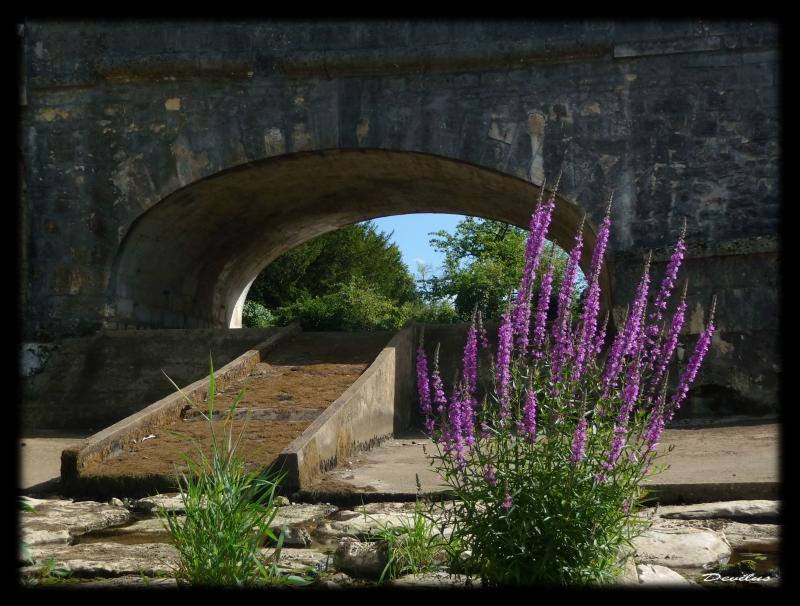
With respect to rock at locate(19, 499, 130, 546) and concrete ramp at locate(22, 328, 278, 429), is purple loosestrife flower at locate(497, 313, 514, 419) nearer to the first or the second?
rock at locate(19, 499, 130, 546)

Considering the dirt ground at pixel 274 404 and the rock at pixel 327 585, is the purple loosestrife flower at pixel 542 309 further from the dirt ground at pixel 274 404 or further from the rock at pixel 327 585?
the dirt ground at pixel 274 404

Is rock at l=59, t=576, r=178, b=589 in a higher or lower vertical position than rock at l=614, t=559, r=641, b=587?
lower

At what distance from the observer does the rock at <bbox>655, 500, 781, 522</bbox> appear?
4.45m

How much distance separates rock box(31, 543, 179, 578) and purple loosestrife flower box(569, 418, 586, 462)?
5.05 ft

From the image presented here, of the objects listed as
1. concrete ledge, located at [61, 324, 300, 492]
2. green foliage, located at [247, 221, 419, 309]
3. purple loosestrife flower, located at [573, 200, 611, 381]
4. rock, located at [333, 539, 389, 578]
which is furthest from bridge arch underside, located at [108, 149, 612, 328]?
green foliage, located at [247, 221, 419, 309]

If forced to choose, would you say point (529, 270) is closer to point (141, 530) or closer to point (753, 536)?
A: point (753, 536)

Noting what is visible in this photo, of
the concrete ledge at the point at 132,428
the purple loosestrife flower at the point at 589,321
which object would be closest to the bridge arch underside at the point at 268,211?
the concrete ledge at the point at 132,428

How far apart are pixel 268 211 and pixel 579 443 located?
964 cm

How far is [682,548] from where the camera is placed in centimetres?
373

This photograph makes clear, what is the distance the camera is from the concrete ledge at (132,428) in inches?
229

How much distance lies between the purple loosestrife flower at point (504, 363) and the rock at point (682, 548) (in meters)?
0.86

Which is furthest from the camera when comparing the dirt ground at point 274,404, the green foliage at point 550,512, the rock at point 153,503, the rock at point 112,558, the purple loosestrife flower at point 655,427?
the dirt ground at point 274,404

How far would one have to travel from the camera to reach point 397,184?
11.6 m

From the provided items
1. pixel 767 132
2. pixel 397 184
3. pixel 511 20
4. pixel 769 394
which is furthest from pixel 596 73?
pixel 769 394
